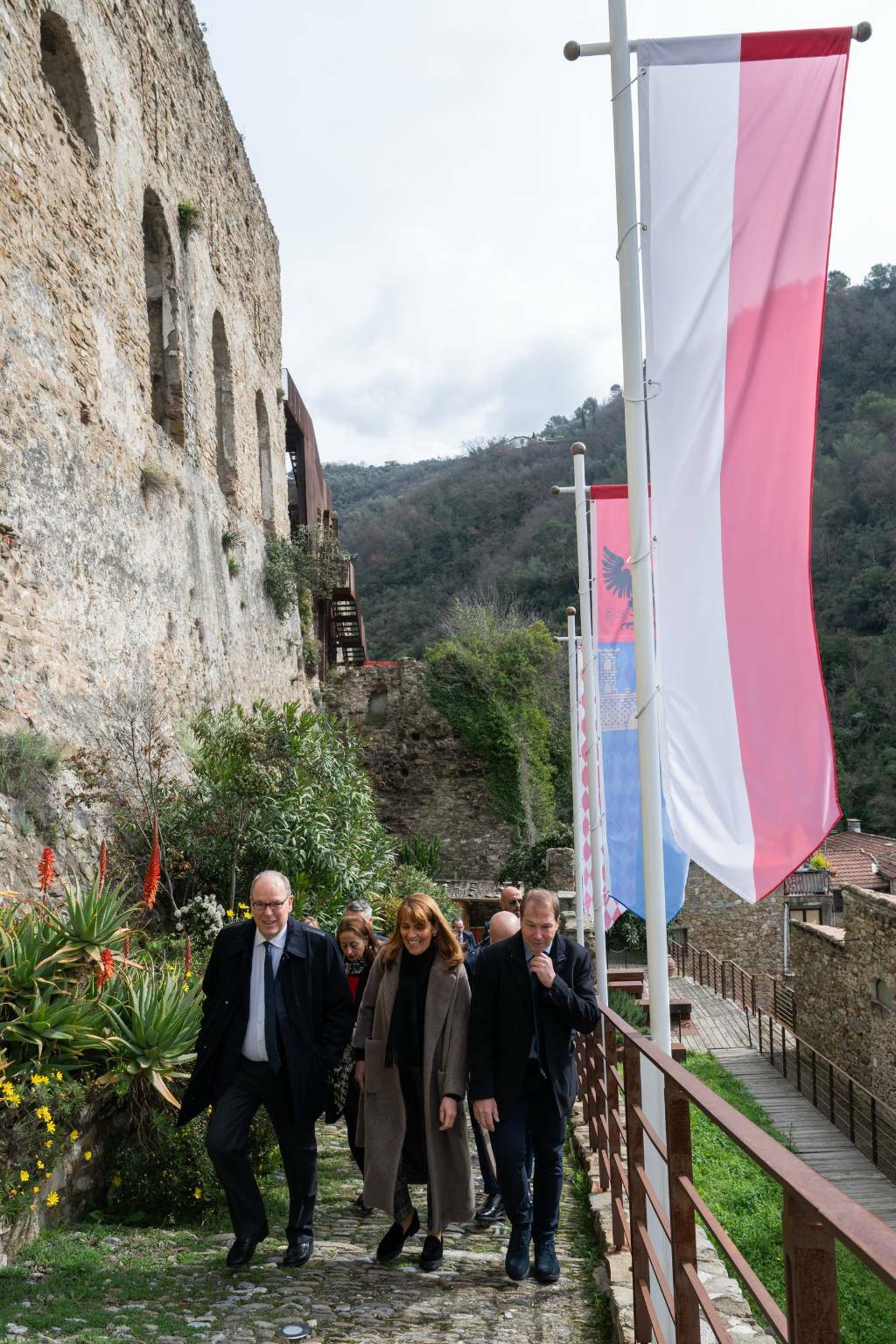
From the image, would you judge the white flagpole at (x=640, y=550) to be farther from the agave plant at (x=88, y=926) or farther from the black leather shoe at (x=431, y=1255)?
the agave plant at (x=88, y=926)

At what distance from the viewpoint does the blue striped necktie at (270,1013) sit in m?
4.48

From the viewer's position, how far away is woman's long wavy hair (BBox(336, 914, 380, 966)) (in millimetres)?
5695

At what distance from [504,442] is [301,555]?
50.1 metres

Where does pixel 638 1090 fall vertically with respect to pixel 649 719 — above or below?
below

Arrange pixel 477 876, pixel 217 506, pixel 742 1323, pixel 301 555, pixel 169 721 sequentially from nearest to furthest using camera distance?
pixel 742 1323 < pixel 169 721 < pixel 217 506 < pixel 301 555 < pixel 477 876

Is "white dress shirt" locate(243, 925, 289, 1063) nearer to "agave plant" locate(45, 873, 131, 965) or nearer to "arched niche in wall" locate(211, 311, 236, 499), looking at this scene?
"agave plant" locate(45, 873, 131, 965)

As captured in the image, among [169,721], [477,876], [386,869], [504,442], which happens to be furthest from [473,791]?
[504,442]

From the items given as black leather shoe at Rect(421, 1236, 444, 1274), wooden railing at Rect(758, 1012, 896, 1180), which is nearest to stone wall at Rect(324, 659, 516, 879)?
wooden railing at Rect(758, 1012, 896, 1180)

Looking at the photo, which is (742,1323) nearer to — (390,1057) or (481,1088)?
(481,1088)

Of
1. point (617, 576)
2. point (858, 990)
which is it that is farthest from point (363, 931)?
point (858, 990)

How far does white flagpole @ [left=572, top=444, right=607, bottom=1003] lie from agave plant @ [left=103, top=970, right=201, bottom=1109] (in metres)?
4.54

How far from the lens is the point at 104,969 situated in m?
5.21

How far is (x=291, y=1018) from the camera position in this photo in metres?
4.54

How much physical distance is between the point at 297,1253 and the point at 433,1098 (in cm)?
82
